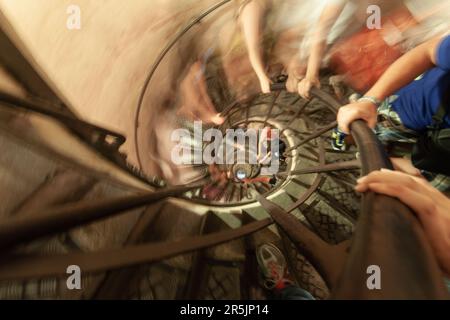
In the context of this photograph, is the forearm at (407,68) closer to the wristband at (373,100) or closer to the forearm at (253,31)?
the wristband at (373,100)

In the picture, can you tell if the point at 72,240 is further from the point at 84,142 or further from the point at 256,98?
the point at 256,98

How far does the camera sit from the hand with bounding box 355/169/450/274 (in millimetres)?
647

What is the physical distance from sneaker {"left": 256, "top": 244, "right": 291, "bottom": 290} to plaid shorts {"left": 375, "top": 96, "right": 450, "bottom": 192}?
1.36 meters

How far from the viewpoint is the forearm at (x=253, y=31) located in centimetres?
257

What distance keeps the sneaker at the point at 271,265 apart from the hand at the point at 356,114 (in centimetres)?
145

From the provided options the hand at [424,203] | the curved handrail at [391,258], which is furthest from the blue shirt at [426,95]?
the curved handrail at [391,258]

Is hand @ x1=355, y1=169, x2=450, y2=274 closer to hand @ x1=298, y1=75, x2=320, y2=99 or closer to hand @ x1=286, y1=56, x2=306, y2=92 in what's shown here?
hand @ x1=298, y1=75, x2=320, y2=99

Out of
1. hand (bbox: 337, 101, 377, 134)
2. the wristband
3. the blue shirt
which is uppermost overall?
the blue shirt

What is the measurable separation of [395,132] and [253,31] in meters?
1.76

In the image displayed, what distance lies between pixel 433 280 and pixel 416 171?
1.77 metres

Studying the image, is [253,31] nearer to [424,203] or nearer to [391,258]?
[424,203]

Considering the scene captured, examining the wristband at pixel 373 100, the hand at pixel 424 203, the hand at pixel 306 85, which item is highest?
the hand at pixel 306 85

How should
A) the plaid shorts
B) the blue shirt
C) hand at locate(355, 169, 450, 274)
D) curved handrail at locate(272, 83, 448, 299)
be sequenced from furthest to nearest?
the plaid shorts
the blue shirt
hand at locate(355, 169, 450, 274)
curved handrail at locate(272, 83, 448, 299)

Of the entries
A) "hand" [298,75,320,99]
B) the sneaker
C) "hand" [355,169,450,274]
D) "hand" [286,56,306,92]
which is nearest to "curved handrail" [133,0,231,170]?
"hand" [286,56,306,92]
